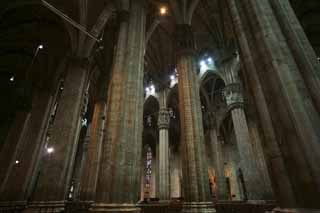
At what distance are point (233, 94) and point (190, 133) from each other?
6874 mm

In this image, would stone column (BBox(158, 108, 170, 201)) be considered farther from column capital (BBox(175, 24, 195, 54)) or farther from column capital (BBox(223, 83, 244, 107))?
column capital (BBox(175, 24, 195, 54))

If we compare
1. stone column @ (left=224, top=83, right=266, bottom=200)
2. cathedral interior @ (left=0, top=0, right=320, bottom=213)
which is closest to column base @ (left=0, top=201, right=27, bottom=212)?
cathedral interior @ (left=0, top=0, right=320, bottom=213)

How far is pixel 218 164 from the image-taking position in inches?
634

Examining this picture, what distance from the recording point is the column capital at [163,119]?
16017 mm

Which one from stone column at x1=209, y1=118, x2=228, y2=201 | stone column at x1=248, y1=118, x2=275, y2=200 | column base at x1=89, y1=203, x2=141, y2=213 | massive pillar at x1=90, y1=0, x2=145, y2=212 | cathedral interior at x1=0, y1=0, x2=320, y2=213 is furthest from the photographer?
stone column at x1=209, y1=118, x2=228, y2=201

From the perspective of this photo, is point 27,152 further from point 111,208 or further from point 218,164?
point 218,164

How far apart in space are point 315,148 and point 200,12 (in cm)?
1573

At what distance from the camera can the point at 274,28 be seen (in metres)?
3.66

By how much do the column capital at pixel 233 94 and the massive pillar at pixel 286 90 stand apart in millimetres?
9354

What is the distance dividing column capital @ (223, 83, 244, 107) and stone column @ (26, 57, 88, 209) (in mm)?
10332

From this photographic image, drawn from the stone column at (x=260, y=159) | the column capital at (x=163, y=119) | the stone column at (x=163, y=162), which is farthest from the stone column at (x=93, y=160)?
the stone column at (x=260, y=159)

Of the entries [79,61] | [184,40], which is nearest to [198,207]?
[184,40]

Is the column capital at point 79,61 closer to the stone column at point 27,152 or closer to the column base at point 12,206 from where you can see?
the stone column at point 27,152

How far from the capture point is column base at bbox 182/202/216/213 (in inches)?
254
